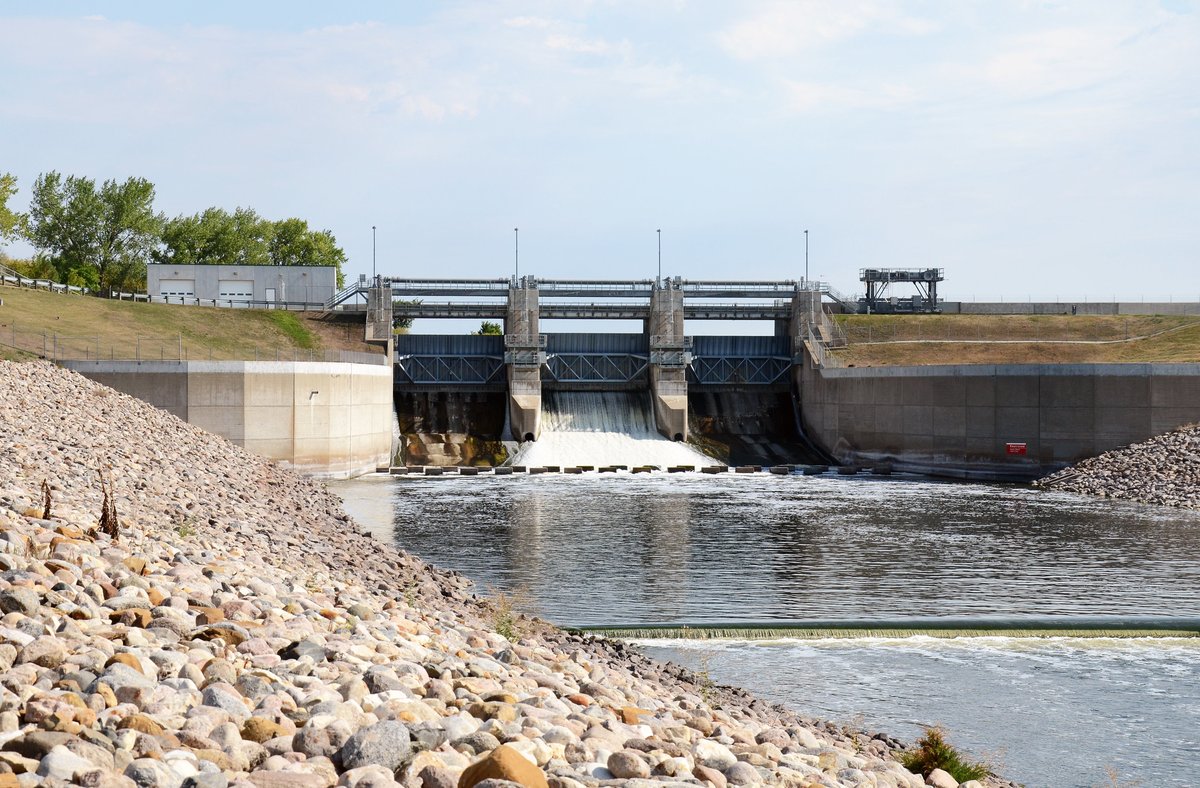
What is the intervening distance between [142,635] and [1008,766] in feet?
26.5

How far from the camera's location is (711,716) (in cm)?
1005

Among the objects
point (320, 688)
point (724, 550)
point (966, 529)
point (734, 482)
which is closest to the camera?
point (320, 688)

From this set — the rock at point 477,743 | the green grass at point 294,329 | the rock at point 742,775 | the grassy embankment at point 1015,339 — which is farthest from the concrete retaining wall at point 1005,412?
the rock at point 477,743

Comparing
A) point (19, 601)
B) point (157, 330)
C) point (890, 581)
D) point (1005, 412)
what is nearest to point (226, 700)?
point (19, 601)

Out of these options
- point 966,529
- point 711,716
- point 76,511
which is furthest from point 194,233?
point 711,716

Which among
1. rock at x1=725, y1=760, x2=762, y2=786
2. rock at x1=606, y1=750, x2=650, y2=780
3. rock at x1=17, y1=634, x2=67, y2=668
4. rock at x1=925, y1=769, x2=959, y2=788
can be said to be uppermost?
rock at x1=17, y1=634, x2=67, y2=668

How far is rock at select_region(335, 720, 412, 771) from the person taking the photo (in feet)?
21.1

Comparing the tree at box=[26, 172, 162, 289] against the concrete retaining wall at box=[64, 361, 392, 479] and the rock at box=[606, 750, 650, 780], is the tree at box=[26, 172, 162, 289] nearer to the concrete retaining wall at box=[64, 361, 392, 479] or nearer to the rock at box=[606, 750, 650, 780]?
the concrete retaining wall at box=[64, 361, 392, 479]

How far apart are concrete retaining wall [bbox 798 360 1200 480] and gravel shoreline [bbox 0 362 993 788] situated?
32.0 meters

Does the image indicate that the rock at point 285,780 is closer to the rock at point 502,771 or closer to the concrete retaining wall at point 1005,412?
the rock at point 502,771

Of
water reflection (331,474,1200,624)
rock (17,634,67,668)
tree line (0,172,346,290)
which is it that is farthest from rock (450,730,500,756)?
tree line (0,172,346,290)

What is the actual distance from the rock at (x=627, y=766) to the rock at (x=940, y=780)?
343 centimetres

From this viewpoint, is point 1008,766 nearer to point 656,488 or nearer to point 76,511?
point 76,511

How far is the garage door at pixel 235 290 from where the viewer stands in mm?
60625
